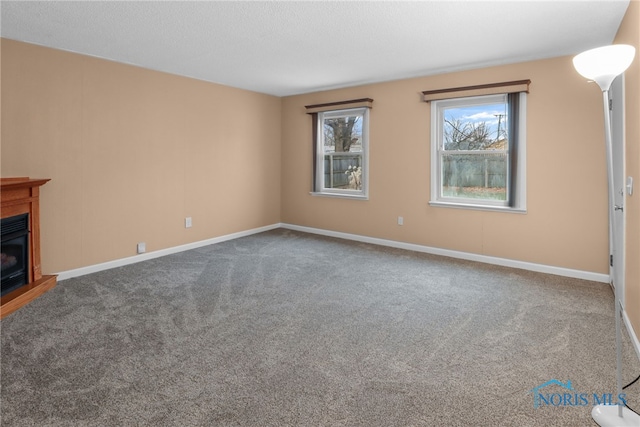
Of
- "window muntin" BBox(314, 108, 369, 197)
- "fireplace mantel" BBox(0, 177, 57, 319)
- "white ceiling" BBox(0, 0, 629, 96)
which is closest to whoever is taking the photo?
"white ceiling" BBox(0, 0, 629, 96)

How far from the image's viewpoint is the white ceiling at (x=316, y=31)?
9.13ft

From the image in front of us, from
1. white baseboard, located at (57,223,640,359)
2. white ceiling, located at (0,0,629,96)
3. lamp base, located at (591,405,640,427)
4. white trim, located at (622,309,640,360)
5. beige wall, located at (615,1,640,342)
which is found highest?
white ceiling, located at (0,0,629,96)

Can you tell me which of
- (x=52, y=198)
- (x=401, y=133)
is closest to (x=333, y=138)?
(x=401, y=133)

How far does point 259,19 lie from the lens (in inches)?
118

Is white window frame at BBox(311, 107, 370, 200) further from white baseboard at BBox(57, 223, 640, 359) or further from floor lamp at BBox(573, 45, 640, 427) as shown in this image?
floor lamp at BBox(573, 45, 640, 427)

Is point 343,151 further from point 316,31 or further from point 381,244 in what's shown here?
point 316,31

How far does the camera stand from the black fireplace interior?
10.3 feet

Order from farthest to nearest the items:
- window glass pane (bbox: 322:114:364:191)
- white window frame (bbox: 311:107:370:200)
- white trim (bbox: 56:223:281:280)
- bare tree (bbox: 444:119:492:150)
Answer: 1. window glass pane (bbox: 322:114:364:191)
2. white window frame (bbox: 311:107:370:200)
3. bare tree (bbox: 444:119:492:150)
4. white trim (bbox: 56:223:281:280)

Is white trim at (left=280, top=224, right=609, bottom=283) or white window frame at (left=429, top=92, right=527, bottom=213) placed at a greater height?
white window frame at (left=429, top=92, right=527, bottom=213)

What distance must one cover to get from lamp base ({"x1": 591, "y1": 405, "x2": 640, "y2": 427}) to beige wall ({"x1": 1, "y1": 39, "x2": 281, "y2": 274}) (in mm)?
4458

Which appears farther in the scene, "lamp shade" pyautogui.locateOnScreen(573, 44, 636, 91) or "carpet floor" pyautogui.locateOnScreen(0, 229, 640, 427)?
"carpet floor" pyautogui.locateOnScreen(0, 229, 640, 427)

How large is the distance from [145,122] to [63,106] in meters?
0.88

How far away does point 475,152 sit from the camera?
4.55 meters

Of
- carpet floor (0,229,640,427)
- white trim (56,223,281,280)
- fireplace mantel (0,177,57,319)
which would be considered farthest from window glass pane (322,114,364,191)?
fireplace mantel (0,177,57,319)
